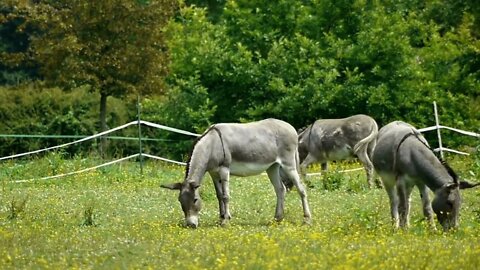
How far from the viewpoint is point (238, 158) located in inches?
625

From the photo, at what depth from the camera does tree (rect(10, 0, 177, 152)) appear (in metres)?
Answer: 28.2

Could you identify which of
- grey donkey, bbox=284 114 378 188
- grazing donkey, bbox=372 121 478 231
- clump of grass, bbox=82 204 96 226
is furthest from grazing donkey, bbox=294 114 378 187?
clump of grass, bbox=82 204 96 226

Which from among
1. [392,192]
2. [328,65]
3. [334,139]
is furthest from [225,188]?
[328,65]

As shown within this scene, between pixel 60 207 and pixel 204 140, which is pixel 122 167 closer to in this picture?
pixel 60 207

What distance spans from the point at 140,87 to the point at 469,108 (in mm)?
10775

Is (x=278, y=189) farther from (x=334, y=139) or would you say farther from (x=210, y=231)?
(x=334, y=139)

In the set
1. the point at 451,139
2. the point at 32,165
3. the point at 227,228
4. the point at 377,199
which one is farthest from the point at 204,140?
the point at 451,139

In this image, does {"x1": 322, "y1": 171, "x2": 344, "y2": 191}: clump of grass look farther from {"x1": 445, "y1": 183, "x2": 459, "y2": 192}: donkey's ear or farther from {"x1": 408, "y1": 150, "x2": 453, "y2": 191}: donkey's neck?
{"x1": 445, "y1": 183, "x2": 459, "y2": 192}: donkey's ear

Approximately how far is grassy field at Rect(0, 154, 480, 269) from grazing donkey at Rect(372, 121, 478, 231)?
34 cm

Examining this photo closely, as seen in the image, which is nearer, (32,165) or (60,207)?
(60,207)

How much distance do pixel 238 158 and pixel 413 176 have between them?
2.90 metres

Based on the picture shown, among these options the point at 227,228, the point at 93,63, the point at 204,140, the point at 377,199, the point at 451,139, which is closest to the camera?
the point at 227,228

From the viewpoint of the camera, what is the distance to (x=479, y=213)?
14656 mm

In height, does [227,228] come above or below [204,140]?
below
